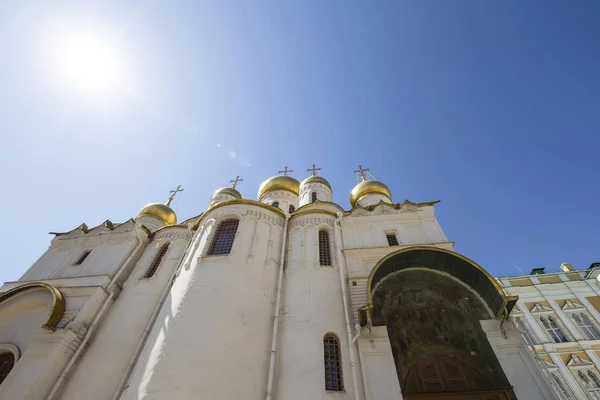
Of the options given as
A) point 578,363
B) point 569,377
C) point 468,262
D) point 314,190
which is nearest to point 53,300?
point 314,190

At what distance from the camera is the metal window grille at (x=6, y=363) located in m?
12.5

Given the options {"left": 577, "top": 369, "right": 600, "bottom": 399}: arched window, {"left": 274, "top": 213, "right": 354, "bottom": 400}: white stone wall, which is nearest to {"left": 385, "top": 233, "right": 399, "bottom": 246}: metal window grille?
{"left": 274, "top": 213, "right": 354, "bottom": 400}: white stone wall

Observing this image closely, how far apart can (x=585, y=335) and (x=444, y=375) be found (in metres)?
14.9

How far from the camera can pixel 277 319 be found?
12125mm

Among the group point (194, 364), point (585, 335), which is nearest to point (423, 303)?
point (194, 364)

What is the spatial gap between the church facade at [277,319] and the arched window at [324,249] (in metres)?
0.10

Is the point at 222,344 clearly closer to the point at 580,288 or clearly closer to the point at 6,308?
the point at 6,308

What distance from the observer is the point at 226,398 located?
9766 millimetres

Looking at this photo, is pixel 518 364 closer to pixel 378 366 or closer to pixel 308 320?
pixel 378 366

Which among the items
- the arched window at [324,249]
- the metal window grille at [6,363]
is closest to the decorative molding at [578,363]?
the arched window at [324,249]

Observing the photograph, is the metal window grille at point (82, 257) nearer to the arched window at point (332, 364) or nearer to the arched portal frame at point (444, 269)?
the arched window at point (332, 364)

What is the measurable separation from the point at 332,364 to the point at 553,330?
57.2 ft

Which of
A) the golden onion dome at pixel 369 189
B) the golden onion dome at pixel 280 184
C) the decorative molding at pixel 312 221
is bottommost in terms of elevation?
the decorative molding at pixel 312 221

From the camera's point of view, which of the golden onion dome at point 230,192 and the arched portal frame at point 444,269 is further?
the golden onion dome at point 230,192
